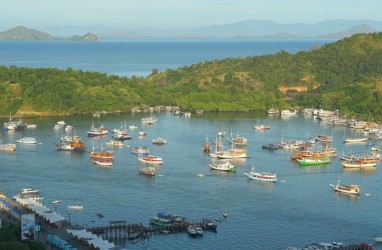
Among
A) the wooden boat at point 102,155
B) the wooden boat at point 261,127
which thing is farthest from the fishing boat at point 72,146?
the wooden boat at point 261,127

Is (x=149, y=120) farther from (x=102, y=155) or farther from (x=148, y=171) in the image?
(x=148, y=171)

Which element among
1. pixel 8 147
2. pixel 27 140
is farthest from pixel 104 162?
pixel 27 140

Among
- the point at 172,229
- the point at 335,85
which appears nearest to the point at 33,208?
the point at 172,229

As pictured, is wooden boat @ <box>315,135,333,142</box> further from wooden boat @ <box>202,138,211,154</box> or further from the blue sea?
wooden boat @ <box>202,138,211,154</box>

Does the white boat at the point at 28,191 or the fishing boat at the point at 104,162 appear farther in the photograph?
the fishing boat at the point at 104,162

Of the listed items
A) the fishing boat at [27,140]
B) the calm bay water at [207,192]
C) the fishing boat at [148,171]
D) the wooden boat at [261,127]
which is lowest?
the calm bay water at [207,192]

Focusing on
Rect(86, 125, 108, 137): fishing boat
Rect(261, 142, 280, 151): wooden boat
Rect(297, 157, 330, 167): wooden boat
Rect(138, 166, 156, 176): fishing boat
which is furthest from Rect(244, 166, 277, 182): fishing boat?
Rect(86, 125, 108, 137): fishing boat

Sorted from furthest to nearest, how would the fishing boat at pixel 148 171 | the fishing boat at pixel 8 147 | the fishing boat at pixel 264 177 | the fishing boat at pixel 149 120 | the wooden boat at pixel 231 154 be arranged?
1. the fishing boat at pixel 149 120
2. the fishing boat at pixel 8 147
3. the wooden boat at pixel 231 154
4. the fishing boat at pixel 148 171
5. the fishing boat at pixel 264 177

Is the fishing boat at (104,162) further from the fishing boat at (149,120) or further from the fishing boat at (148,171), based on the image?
the fishing boat at (149,120)
